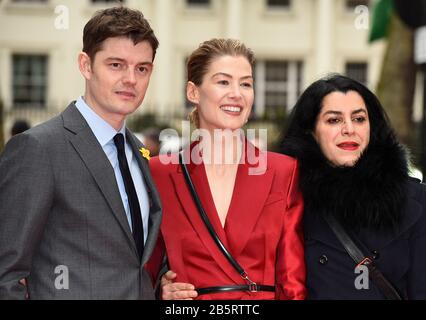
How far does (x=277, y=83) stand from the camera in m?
31.8

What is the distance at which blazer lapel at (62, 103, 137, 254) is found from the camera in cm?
309

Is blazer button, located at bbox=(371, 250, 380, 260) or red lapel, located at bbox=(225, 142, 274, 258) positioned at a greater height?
red lapel, located at bbox=(225, 142, 274, 258)

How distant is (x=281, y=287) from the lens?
3492 millimetres

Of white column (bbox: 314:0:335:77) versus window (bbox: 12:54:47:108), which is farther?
white column (bbox: 314:0:335:77)

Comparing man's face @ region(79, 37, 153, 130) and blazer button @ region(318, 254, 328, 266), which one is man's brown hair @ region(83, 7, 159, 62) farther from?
blazer button @ region(318, 254, 328, 266)

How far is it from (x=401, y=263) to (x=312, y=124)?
2.70 ft

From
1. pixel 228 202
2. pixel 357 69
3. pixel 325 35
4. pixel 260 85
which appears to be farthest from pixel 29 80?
pixel 228 202

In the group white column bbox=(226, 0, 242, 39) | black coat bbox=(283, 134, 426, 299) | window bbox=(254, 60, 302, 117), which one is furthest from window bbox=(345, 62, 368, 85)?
black coat bbox=(283, 134, 426, 299)

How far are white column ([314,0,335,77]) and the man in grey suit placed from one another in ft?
87.8

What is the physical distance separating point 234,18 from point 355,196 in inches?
1032

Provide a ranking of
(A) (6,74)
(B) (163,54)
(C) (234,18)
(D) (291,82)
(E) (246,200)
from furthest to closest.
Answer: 1. (D) (291,82)
2. (C) (234,18)
3. (B) (163,54)
4. (A) (6,74)
5. (E) (246,200)

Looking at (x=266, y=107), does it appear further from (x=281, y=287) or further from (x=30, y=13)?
(x=281, y=287)

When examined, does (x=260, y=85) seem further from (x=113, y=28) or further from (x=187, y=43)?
(x=113, y=28)
